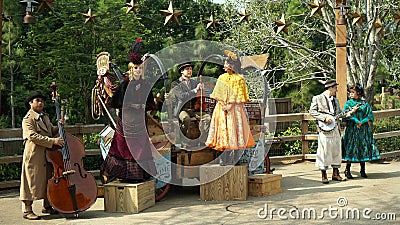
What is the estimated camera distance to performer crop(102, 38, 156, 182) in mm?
6949

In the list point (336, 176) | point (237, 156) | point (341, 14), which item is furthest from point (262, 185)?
point (341, 14)

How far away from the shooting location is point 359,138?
8.98 meters

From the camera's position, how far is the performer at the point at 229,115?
740 cm

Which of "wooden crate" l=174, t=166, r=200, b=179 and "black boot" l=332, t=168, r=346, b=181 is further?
"black boot" l=332, t=168, r=346, b=181

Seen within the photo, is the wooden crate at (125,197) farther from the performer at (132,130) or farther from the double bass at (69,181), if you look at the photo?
the double bass at (69,181)

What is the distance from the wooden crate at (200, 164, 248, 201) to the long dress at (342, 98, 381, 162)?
2.34 m

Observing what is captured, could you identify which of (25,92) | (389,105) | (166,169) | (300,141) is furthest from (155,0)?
(166,169)

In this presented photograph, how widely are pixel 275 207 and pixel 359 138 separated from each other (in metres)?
2.70

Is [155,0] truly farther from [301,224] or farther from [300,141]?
[301,224]

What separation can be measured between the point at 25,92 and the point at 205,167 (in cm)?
876

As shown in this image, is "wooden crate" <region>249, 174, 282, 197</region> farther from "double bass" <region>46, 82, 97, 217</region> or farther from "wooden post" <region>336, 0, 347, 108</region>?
"wooden post" <region>336, 0, 347, 108</region>

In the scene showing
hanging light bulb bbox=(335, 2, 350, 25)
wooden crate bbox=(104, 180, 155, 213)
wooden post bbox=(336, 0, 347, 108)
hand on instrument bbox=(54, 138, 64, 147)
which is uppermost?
hanging light bulb bbox=(335, 2, 350, 25)

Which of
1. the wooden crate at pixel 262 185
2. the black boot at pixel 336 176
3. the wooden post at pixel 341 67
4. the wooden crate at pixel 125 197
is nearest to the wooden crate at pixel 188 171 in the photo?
the wooden crate at pixel 262 185

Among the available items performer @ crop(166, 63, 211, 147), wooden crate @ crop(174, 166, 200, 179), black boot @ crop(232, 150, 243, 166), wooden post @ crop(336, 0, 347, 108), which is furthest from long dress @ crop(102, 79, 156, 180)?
wooden post @ crop(336, 0, 347, 108)
